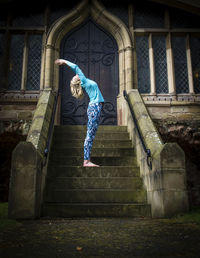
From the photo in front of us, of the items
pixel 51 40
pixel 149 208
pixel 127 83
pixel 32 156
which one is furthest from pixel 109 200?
pixel 51 40

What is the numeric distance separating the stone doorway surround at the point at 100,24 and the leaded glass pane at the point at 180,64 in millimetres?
1537

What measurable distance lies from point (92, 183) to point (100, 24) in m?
6.70

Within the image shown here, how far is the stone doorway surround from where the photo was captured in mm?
9047

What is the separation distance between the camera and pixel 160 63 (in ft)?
31.2

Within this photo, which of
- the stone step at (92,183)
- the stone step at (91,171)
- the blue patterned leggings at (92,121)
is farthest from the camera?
the blue patterned leggings at (92,121)

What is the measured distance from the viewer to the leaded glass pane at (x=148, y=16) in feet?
32.0

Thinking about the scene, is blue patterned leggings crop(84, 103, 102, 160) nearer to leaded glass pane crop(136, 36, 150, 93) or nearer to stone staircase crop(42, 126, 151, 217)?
stone staircase crop(42, 126, 151, 217)

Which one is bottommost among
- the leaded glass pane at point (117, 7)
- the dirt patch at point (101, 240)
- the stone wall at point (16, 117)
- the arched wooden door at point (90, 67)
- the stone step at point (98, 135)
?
the dirt patch at point (101, 240)

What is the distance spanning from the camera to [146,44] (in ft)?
31.8

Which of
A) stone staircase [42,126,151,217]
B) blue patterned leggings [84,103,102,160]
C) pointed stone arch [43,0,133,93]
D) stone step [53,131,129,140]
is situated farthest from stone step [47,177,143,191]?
pointed stone arch [43,0,133,93]

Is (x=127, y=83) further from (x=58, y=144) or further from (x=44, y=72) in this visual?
(x=58, y=144)

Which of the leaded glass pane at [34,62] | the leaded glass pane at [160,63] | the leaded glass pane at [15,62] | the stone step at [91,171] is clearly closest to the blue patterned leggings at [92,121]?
the stone step at [91,171]

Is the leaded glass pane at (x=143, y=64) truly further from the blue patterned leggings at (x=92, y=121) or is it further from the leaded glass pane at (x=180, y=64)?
the blue patterned leggings at (x=92, y=121)

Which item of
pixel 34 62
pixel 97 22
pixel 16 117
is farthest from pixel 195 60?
pixel 16 117
